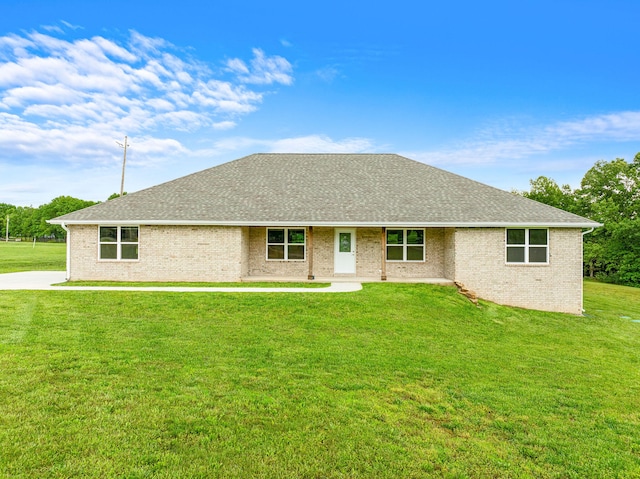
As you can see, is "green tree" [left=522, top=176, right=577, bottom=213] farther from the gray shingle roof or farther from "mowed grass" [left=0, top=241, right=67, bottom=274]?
"mowed grass" [left=0, top=241, right=67, bottom=274]

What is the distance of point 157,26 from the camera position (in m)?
16.3

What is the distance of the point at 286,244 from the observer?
16031 mm

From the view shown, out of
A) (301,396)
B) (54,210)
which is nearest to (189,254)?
(301,396)

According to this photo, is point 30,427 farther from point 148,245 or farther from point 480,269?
point 480,269

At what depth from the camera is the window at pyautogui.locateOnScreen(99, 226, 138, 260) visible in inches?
579

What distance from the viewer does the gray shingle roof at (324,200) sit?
47.0 feet

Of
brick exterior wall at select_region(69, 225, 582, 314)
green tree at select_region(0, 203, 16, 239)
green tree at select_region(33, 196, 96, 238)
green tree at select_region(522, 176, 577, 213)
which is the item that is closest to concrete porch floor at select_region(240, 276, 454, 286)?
brick exterior wall at select_region(69, 225, 582, 314)

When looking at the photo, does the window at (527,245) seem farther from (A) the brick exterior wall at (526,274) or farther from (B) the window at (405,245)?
(B) the window at (405,245)

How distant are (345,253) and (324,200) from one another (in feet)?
8.33

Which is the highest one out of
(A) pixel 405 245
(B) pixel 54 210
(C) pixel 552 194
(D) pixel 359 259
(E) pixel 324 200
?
(B) pixel 54 210

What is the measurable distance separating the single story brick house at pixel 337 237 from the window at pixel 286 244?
45 mm

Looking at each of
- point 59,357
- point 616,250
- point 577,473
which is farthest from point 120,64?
point 616,250

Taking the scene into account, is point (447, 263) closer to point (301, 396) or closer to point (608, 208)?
point (301, 396)

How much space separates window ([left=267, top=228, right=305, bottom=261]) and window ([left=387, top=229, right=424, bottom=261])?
392 centimetres
